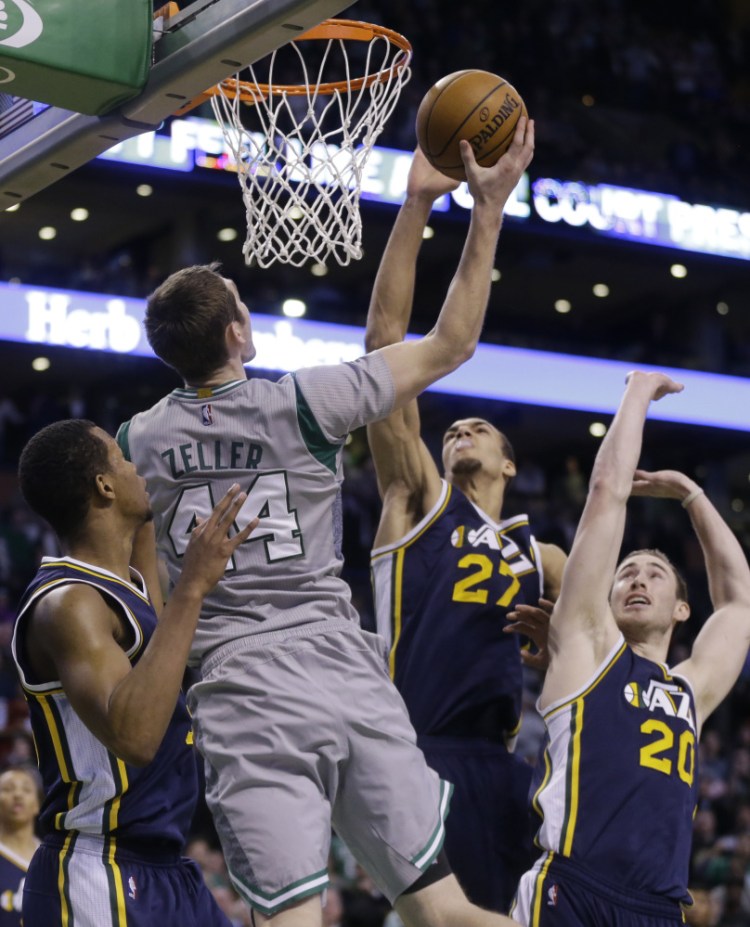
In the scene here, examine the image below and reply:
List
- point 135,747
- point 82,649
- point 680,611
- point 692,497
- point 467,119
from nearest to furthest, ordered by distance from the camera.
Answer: point 135,747
point 82,649
point 467,119
point 680,611
point 692,497

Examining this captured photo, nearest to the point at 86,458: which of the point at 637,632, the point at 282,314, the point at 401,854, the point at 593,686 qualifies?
the point at 401,854

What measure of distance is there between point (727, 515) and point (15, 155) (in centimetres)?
1585

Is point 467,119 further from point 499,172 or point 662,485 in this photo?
point 662,485

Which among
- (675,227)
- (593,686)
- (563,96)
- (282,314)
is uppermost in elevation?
(563,96)

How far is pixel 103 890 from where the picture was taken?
10.5 ft

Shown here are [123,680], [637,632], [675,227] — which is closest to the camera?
[123,680]

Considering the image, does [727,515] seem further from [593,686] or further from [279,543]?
[279,543]

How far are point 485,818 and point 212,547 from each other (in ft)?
5.85

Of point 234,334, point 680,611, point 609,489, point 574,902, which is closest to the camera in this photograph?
point 234,334

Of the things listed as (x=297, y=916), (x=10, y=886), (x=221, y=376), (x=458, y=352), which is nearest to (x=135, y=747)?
(x=297, y=916)

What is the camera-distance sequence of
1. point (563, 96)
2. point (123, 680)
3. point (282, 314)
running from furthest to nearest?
point (563, 96) → point (282, 314) → point (123, 680)

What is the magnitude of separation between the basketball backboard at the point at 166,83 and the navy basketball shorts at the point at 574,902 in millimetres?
2337

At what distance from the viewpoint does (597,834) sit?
4.05 m

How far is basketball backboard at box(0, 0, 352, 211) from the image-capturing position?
11.0 ft
